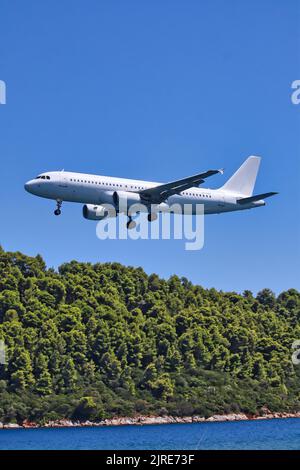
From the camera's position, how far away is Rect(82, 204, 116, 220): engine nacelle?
297 ft

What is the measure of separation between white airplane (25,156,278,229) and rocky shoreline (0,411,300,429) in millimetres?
66294

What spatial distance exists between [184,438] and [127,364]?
4951 cm

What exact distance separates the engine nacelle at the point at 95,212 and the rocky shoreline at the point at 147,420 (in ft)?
230

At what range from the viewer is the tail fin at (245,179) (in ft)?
352

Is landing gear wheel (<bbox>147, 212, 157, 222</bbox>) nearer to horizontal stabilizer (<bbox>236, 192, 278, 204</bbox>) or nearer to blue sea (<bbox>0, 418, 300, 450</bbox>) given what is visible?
horizontal stabilizer (<bbox>236, 192, 278, 204</bbox>)

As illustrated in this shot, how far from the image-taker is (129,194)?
3536 inches

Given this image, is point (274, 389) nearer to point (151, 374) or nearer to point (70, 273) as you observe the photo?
point (151, 374)

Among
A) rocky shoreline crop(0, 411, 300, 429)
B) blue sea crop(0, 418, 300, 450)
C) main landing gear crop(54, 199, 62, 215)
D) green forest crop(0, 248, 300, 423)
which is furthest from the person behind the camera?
green forest crop(0, 248, 300, 423)

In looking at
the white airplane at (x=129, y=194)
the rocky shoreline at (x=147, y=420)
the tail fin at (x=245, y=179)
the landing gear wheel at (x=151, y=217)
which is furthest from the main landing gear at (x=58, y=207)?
the rocky shoreline at (x=147, y=420)

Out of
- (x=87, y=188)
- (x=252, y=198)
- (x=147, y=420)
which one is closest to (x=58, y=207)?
(x=87, y=188)

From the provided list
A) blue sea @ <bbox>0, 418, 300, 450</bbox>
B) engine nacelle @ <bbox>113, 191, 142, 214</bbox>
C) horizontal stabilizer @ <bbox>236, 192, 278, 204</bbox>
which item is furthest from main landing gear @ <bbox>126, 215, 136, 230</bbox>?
blue sea @ <bbox>0, 418, 300, 450</bbox>

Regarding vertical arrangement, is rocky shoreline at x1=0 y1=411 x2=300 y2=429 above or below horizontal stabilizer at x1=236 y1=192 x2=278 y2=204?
below

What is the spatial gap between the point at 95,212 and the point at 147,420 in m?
81.2

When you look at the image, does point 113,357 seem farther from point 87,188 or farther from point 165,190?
point 87,188
